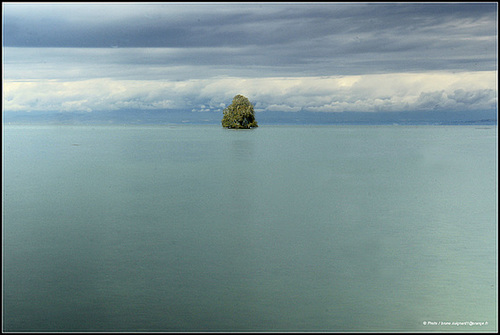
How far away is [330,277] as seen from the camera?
375 inches

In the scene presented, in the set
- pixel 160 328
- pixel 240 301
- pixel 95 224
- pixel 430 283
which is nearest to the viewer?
pixel 160 328

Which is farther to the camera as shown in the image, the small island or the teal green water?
the small island

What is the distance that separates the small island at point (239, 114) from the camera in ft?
285

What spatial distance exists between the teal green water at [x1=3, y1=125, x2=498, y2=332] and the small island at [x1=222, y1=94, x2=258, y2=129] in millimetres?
65791

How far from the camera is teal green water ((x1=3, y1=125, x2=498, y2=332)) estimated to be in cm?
788

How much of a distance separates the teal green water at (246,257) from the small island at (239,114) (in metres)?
65.8

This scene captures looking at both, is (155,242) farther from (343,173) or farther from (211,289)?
(343,173)

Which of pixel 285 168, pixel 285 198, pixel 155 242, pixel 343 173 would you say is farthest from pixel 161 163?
pixel 155 242

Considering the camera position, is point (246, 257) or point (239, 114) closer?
point (246, 257)

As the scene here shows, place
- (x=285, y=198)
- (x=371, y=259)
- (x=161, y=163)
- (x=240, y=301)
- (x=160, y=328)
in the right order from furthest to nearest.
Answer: (x=161, y=163) → (x=285, y=198) → (x=371, y=259) → (x=240, y=301) → (x=160, y=328)

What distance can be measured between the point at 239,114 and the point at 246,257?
258ft

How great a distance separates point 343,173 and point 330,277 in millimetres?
17965

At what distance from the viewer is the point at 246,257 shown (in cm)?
1077

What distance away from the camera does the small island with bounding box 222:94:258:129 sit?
8681 cm
